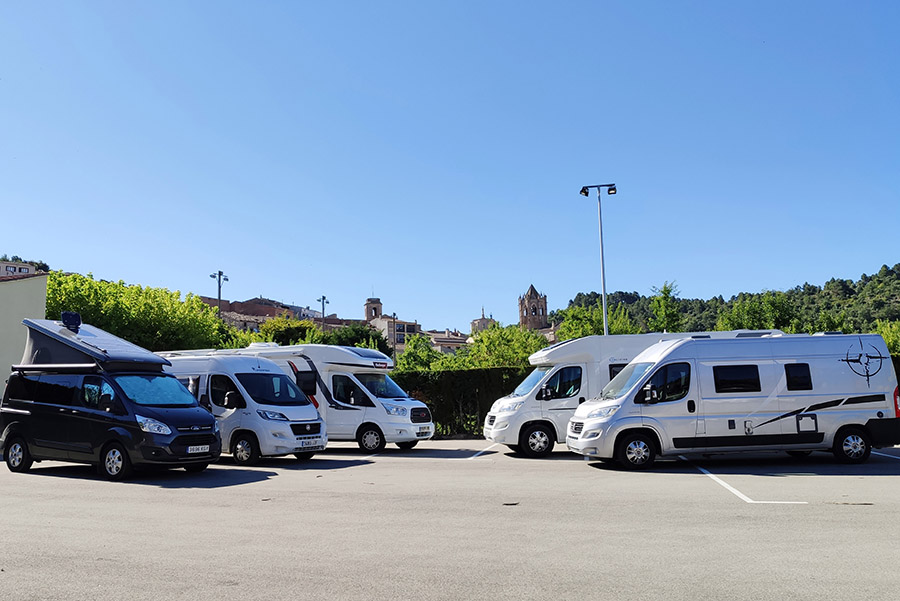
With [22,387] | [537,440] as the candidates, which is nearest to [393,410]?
[537,440]

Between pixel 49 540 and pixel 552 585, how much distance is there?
5.24m

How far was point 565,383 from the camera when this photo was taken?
1703 centimetres

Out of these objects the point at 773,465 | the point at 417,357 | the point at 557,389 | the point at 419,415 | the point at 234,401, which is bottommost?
the point at 773,465

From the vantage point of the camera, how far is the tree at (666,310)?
144 feet

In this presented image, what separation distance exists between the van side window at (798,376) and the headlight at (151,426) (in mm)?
11449

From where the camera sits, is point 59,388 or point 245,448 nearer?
point 59,388

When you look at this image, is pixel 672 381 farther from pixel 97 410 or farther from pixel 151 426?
pixel 97 410

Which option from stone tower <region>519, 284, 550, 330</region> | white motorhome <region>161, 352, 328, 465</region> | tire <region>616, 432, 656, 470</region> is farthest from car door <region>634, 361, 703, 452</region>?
stone tower <region>519, 284, 550, 330</region>

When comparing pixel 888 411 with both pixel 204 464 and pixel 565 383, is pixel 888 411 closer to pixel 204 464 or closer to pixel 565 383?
pixel 565 383

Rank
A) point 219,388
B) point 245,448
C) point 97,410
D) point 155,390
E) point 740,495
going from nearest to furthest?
1. point 740,495
2. point 97,410
3. point 155,390
4. point 245,448
5. point 219,388

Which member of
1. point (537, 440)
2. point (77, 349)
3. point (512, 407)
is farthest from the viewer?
point (512, 407)

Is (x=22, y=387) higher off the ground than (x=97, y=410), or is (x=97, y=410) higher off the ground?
(x=22, y=387)

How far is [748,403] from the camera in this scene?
14.1m

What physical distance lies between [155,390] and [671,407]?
9.57 metres
